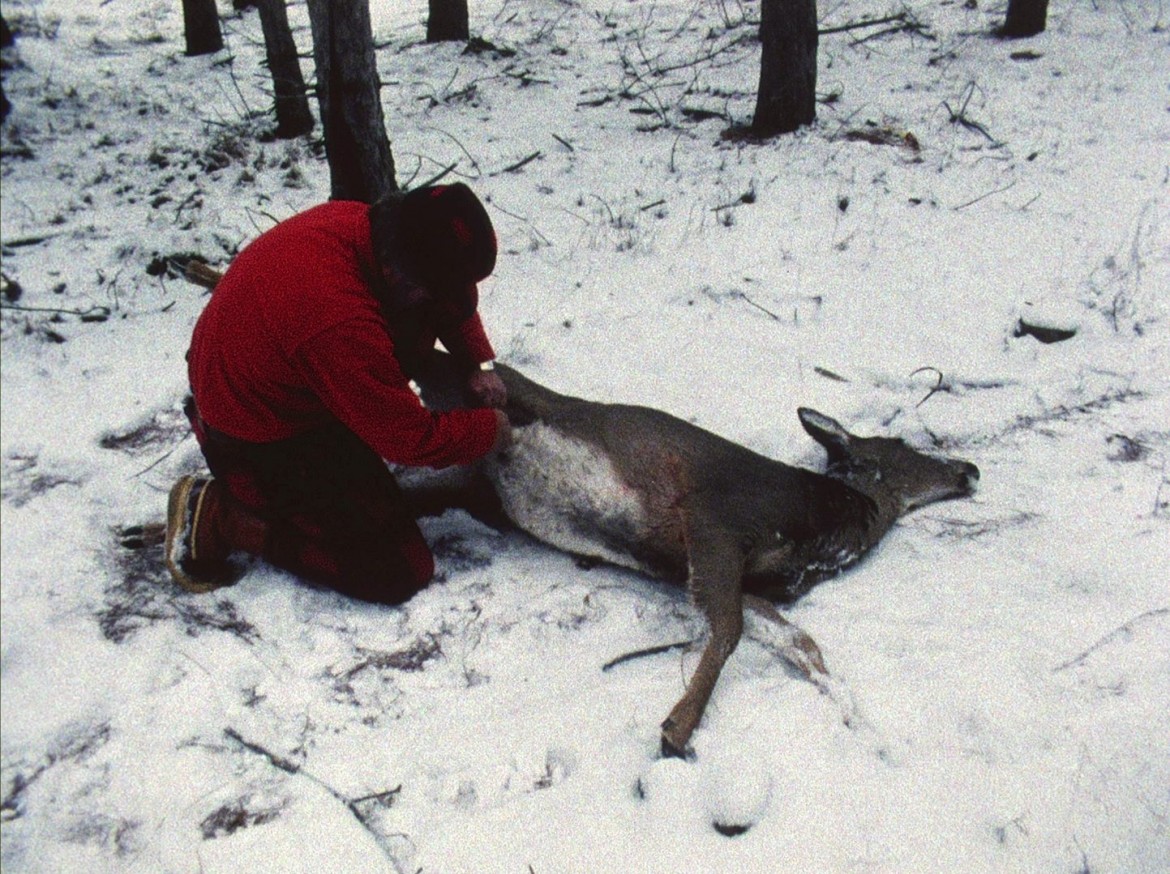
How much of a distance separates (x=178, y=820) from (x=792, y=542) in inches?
92.4

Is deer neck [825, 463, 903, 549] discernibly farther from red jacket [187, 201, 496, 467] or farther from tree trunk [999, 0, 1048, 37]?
tree trunk [999, 0, 1048, 37]

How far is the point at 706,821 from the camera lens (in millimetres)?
2383

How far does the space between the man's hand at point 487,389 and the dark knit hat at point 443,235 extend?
2.64 ft

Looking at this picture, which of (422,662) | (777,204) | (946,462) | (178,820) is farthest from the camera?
(777,204)

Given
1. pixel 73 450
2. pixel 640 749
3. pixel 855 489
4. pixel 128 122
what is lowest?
pixel 640 749

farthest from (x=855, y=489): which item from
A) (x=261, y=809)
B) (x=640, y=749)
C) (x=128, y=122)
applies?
(x=128, y=122)

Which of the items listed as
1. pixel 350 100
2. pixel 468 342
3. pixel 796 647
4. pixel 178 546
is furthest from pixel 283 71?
pixel 796 647

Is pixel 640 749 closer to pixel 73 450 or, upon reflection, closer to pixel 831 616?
pixel 831 616

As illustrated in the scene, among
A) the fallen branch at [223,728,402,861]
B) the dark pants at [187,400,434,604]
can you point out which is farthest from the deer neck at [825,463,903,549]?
the fallen branch at [223,728,402,861]

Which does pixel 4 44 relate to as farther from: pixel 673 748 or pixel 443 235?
pixel 673 748

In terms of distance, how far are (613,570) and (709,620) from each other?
1.80 ft

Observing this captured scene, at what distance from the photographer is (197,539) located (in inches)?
117

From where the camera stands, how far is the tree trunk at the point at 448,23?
9.24 meters

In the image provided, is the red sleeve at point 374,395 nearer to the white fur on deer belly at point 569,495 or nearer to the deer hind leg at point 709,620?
the white fur on deer belly at point 569,495
